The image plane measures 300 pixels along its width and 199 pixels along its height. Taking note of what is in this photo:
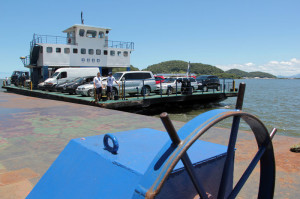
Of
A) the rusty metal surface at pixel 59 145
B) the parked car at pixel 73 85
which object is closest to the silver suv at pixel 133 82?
the parked car at pixel 73 85

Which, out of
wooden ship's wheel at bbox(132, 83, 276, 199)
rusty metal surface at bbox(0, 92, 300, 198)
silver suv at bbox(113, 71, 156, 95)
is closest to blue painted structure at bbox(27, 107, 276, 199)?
wooden ship's wheel at bbox(132, 83, 276, 199)

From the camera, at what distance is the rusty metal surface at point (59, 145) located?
348 centimetres

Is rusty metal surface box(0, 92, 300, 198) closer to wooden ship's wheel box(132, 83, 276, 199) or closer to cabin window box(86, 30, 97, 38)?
wooden ship's wheel box(132, 83, 276, 199)

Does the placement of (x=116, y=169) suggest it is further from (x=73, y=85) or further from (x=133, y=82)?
(x=73, y=85)

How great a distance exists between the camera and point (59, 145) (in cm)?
561

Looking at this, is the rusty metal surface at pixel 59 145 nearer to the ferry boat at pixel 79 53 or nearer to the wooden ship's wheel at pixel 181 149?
the wooden ship's wheel at pixel 181 149

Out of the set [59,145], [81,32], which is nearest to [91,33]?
[81,32]

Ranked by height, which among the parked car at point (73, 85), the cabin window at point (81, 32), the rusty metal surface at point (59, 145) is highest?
the cabin window at point (81, 32)

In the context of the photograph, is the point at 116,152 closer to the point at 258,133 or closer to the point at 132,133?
the point at 132,133

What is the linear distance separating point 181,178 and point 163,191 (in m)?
0.17

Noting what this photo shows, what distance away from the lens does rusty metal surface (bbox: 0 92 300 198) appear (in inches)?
137

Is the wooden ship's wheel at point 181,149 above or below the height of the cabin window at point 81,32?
below

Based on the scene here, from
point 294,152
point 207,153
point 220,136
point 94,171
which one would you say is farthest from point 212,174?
point 220,136

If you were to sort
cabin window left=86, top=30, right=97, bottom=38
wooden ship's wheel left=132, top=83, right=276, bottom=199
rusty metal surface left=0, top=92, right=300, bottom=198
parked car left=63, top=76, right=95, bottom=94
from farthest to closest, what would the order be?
cabin window left=86, top=30, right=97, bottom=38, parked car left=63, top=76, right=95, bottom=94, rusty metal surface left=0, top=92, right=300, bottom=198, wooden ship's wheel left=132, top=83, right=276, bottom=199
